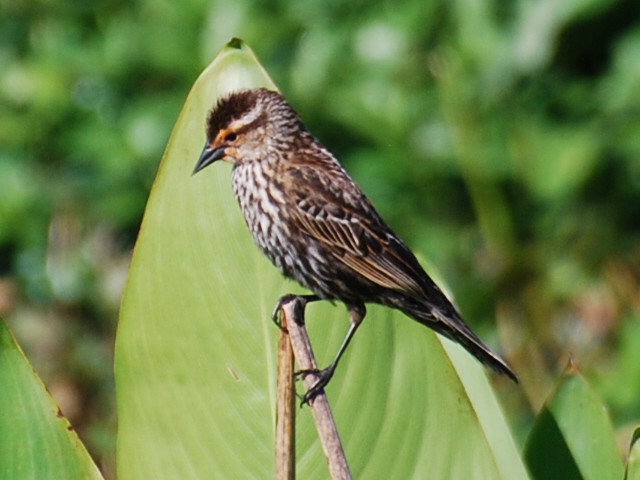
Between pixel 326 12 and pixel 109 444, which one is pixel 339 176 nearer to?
pixel 109 444

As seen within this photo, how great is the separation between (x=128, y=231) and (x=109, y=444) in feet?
3.42

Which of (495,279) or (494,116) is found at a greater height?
(494,116)

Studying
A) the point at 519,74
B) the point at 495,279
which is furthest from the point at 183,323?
the point at 519,74

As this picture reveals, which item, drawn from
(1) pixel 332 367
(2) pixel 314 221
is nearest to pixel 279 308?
(1) pixel 332 367

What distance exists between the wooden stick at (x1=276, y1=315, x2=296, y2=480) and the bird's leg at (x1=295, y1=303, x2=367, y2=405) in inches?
1.0

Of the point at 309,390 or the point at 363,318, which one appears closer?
the point at 309,390

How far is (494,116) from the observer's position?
491 cm

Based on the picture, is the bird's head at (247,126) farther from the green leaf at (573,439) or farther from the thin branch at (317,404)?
the green leaf at (573,439)

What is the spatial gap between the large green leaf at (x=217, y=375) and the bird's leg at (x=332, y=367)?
1.5 inches

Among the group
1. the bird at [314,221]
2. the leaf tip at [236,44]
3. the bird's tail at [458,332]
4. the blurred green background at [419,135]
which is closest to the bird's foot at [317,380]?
the bird at [314,221]

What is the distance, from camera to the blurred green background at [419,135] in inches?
188

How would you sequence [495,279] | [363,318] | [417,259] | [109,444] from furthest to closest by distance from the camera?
[495,279], [109,444], [417,259], [363,318]

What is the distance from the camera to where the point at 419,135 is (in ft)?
16.0

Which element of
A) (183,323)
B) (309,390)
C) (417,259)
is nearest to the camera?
(309,390)
